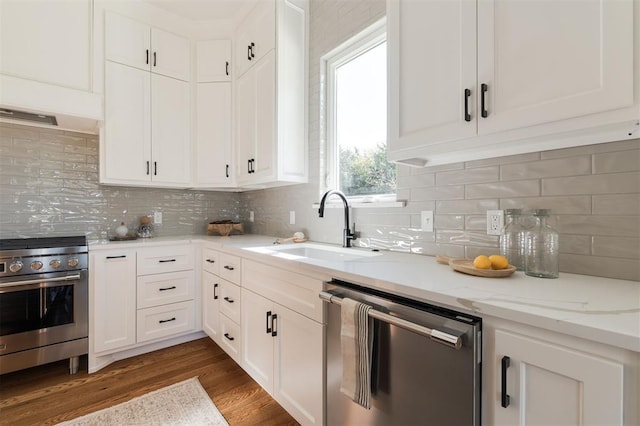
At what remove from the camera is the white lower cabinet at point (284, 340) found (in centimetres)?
133

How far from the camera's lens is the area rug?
1.56 m

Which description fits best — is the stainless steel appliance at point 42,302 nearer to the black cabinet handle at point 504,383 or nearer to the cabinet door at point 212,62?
the cabinet door at point 212,62

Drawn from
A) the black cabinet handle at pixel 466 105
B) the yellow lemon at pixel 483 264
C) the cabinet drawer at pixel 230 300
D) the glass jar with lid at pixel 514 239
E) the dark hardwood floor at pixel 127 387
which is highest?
the black cabinet handle at pixel 466 105

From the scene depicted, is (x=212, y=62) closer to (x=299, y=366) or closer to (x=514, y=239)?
(x=299, y=366)

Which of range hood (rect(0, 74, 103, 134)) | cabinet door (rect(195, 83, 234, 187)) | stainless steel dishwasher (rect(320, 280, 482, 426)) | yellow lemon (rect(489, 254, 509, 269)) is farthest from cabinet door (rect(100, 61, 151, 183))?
yellow lemon (rect(489, 254, 509, 269))

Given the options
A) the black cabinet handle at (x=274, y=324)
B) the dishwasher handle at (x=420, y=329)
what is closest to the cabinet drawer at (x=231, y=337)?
the black cabinet handle at (x=274, y=324)

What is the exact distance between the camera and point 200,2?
242 centimetres

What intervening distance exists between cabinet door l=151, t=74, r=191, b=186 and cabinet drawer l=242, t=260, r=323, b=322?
1.33 meters

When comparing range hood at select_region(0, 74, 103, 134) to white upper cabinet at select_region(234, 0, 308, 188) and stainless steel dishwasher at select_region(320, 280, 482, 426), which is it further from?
stainless steel dishwasher at select_region(320, 280, 482, 426)

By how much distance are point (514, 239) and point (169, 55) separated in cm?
297

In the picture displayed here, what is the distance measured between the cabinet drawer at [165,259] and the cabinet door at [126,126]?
65 centimetres

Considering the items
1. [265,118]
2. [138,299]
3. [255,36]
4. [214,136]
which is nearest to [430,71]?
[265,118]

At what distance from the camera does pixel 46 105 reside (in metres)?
2.00

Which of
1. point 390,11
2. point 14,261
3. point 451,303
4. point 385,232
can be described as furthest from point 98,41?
point 451,303
